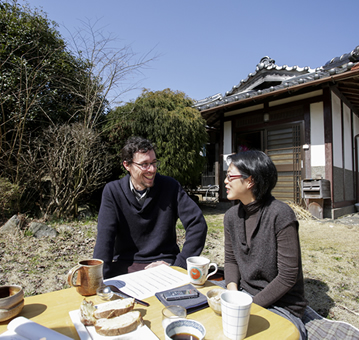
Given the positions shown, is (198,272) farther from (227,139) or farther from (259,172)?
(227,139)

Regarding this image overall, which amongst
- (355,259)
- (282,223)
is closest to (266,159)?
(282,223)

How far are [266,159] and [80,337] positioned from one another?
1456 mm

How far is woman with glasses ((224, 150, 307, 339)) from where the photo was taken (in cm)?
154

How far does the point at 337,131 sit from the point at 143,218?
25.4ft

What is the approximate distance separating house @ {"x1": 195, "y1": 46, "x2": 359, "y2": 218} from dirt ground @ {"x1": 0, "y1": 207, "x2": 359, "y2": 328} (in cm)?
189

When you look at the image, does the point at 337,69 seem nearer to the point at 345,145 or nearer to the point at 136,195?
the point at 345,145

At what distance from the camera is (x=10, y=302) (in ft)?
3.49

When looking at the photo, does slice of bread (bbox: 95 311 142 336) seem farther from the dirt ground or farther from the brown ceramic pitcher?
the dirt ground

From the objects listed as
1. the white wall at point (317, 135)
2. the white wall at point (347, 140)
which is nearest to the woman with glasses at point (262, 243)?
the white wall at point (317, 135)

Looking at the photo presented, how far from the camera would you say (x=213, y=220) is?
7.06 meters

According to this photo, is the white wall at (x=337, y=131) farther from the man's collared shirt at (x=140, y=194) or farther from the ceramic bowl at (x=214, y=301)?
the ceramic bowl at (x=214, y=301)

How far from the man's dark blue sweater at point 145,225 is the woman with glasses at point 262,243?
401mm

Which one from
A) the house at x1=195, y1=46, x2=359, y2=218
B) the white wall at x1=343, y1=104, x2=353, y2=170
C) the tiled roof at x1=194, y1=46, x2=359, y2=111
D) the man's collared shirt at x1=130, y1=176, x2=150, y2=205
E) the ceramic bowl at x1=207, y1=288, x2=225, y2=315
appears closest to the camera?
the ceramic bowl at x1=207, y1=288, x2=225, y2=315

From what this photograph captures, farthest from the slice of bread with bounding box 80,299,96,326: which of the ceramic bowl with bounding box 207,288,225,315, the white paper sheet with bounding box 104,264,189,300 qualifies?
the ceramic bowl with bounding box 207,288,225,315
